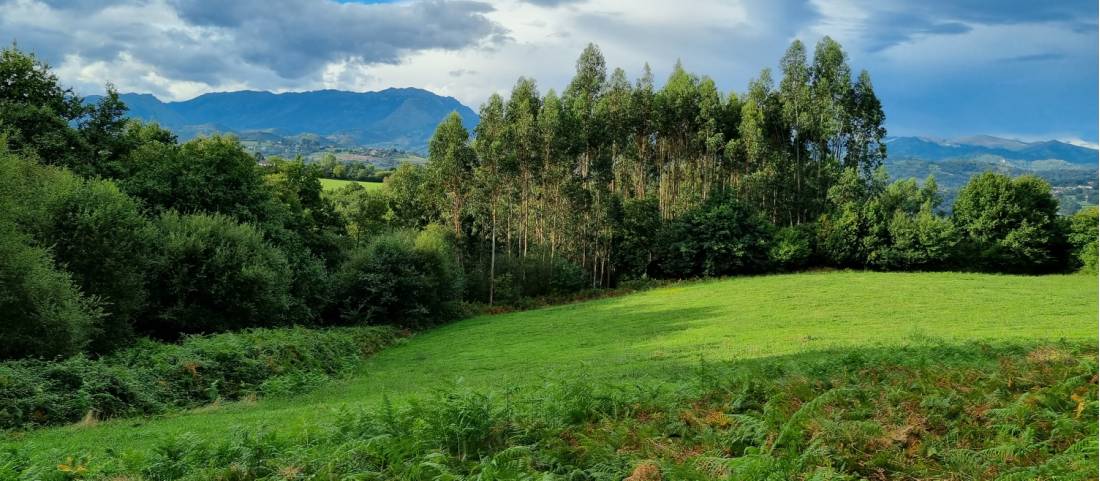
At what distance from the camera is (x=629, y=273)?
6462 cm

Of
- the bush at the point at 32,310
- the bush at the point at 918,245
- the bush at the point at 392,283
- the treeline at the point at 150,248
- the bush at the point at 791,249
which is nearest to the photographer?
the bush at the point at 32,310

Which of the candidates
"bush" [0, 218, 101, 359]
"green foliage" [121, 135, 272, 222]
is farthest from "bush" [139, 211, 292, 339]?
"bush" [0, 218, 101, 359]

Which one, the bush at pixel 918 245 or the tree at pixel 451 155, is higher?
the tree at pixel 451 155

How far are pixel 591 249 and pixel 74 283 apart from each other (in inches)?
1818

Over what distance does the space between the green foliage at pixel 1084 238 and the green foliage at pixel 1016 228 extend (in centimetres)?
92

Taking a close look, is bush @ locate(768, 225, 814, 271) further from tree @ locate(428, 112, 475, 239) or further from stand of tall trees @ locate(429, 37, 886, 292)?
tree @ locate(428, 112, 475, 239)

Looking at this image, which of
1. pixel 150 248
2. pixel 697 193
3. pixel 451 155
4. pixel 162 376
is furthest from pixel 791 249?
pixel 162 376

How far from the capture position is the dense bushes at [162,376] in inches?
588

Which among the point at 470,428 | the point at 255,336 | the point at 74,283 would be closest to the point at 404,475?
the point at 470,428

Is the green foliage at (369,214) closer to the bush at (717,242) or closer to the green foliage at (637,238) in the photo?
the green foliage at (637,238)

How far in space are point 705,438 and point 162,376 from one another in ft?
57.3

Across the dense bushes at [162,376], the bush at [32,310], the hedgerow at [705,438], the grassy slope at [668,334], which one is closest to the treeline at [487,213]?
the bush at [32,310]

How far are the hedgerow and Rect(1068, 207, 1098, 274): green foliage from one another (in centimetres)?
5968

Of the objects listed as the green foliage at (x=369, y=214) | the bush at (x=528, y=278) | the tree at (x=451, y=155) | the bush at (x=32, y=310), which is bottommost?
the bush at (x=528, y=278)
